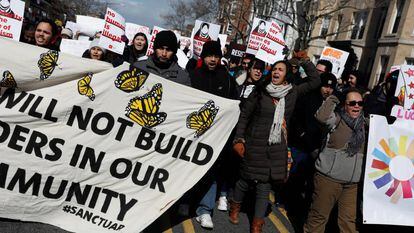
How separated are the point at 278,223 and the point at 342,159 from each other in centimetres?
141

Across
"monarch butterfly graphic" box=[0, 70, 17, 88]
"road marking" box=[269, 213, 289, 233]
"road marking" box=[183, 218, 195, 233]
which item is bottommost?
"road marking" box=[183, 218, 195, 233]

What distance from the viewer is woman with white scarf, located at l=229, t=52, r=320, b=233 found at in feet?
13.7

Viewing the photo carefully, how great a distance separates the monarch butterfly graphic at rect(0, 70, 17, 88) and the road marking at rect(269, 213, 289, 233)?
3.20 m

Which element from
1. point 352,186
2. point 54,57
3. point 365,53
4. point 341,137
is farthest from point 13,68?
point 365,53

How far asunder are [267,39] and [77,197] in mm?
3813

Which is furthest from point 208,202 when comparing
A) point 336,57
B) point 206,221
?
point 336,57

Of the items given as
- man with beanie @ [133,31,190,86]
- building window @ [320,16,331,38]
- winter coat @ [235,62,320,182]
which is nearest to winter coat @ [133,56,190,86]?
man with beanie @ [133,31,190,86]

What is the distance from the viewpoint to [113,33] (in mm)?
6074

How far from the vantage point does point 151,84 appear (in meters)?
3.77

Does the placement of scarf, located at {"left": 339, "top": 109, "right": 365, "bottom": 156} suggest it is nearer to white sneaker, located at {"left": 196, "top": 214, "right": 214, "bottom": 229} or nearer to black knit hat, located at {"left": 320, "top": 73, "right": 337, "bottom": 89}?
black knit hat, located at {"left": 320, "top": 73, "right": 337, "bottom": 89}

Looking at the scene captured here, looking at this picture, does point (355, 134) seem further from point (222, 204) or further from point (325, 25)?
point (325, 25)

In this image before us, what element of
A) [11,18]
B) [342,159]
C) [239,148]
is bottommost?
[239,148]

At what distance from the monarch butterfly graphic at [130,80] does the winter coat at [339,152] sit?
1729 mm

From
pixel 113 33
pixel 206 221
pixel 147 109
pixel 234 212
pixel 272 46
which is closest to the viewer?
pixel 147 109
